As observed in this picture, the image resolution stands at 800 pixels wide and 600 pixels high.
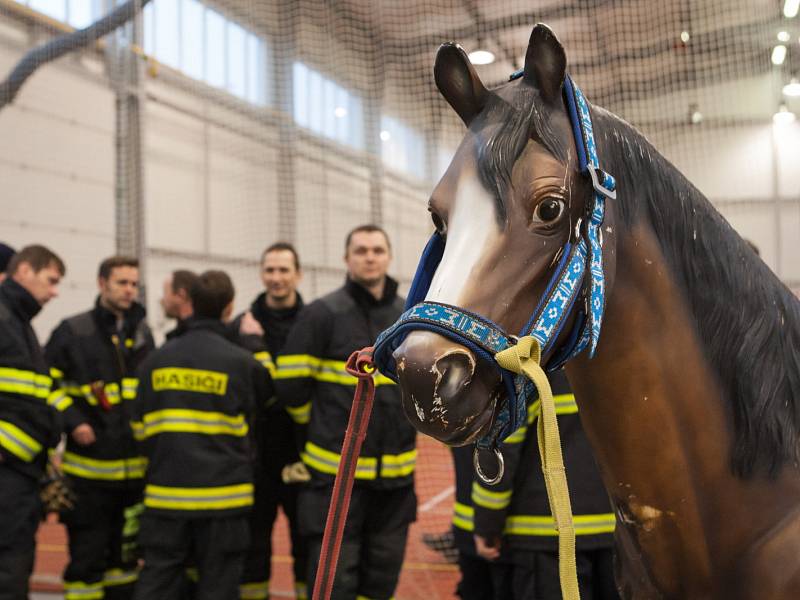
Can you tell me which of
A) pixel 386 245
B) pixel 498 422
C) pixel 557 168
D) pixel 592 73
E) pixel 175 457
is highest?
pixel 592 73

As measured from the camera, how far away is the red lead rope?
1.27 metres

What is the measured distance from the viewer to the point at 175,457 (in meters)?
3.22

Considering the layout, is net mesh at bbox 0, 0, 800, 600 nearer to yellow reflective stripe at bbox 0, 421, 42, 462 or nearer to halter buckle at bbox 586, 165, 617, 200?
yellow reflective stripe at bbox 0, 421, 42, 462

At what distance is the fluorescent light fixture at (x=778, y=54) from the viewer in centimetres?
688

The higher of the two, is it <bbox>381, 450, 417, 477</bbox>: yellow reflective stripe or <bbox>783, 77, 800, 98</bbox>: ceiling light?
<bbox>783, 77, 800, 98</bbox>: ceiling light

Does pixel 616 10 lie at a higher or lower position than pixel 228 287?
higher

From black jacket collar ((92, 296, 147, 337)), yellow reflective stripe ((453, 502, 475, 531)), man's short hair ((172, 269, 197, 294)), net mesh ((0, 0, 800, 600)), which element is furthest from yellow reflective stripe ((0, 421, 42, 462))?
net mesh ((0, 0, 800, 600))

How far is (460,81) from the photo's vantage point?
3.84 feet

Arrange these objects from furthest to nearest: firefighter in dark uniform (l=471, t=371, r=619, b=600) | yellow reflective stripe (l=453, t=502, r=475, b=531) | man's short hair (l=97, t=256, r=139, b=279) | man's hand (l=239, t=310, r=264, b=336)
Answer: man's short hair (l=97, t=256, r=139, b=279), man's hand (l=239, t=310, r=264, b=336), yellow reflective stripe (l=453, t=502, r=475, b=531), firefighter in dark uniform (l=471, t=371, r=619, b=600)

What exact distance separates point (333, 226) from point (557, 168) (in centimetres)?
851

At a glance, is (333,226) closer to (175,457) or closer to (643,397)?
(175,457)

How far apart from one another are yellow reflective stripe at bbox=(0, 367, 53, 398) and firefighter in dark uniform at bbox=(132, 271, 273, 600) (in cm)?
49

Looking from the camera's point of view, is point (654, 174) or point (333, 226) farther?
point (333, 226)

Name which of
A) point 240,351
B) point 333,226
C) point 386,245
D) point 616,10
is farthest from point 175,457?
point 333,226
